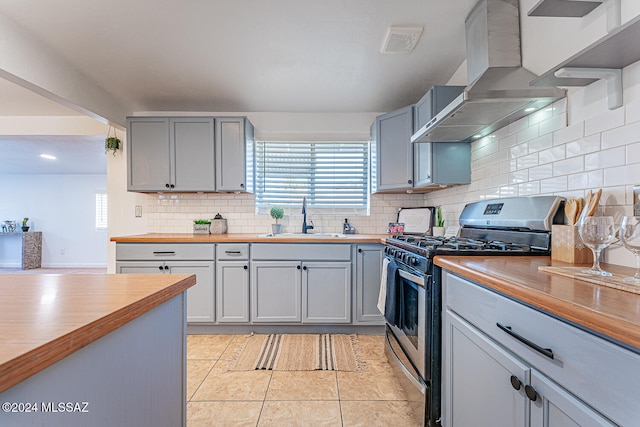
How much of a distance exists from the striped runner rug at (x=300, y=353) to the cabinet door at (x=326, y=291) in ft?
0.60

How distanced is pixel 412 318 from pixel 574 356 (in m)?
1.04

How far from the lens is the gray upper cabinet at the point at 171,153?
2951mm

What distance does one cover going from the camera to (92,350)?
1.98ft

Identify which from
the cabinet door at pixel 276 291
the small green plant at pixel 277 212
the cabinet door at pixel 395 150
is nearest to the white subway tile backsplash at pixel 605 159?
the cabinet door at pixel 395 150

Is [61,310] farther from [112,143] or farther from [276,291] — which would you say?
[112,143]

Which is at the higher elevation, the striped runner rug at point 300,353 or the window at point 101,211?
the window at point 101,211

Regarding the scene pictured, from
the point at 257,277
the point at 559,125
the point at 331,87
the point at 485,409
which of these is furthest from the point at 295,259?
the point at 559,125

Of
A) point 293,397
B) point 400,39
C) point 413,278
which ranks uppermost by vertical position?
point 400,39

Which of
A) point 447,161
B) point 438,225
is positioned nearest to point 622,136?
point 447,161

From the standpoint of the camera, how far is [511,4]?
1693 mm

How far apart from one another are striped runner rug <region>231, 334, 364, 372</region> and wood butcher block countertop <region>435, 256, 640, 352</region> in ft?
4.73

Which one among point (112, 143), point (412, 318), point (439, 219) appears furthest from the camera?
point (112, 143)

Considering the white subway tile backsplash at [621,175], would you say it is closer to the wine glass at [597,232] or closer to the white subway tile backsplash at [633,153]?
the white subway tile backsplash at [633,153]

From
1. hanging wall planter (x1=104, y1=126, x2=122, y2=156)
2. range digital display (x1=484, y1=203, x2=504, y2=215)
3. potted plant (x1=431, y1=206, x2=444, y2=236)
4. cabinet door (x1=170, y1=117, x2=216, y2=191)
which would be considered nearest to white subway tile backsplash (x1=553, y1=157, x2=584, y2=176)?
range digital display (x1=484, y1=203, x2=504, y2=215)
